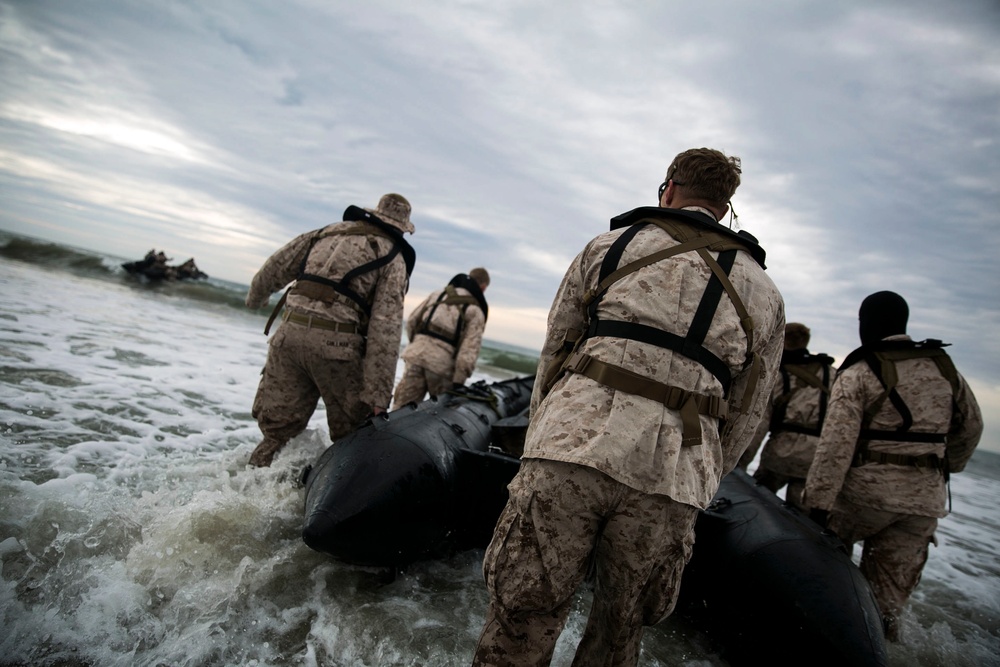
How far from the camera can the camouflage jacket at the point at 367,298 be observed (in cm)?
370

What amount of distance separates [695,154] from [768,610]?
2.34m

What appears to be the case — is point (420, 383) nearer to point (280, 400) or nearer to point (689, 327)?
point (280, 400)

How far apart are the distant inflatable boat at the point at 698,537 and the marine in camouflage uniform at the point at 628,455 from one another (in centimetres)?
78

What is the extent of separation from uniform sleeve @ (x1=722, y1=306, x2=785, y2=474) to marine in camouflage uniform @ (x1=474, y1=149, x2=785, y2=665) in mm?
54

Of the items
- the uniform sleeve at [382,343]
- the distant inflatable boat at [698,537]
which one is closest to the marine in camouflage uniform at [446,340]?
the uniform sleeve at [382,343]

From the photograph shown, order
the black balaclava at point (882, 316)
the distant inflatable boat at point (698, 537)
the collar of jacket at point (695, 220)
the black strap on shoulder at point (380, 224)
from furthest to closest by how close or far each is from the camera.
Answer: the black strap on shoulder at point (380, 224) < the black balaclava at point (882, 316) < the distant inflatable boat at point (698, 537) < the collar of jacket at point (695, 220)

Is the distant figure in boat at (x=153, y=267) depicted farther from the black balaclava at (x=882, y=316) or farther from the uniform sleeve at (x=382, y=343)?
the black balaclava at (x=882, y=316)

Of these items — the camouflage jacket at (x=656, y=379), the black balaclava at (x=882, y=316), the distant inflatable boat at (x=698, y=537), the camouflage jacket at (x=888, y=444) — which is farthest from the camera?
the black balaclava at (x=882, y=316)

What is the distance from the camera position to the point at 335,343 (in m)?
3.66

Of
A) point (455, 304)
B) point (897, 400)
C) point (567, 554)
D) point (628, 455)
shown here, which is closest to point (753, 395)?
point (628, 455)

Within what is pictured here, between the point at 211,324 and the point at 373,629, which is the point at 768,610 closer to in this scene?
the point at 373,629

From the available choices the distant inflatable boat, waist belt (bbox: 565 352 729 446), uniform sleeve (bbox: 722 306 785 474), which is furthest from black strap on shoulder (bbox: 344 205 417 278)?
uniform sleeve (bbox: 722 306 785 474)

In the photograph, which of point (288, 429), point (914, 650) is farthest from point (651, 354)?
point (914, 650)

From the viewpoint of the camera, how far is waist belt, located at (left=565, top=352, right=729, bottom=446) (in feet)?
5.56
